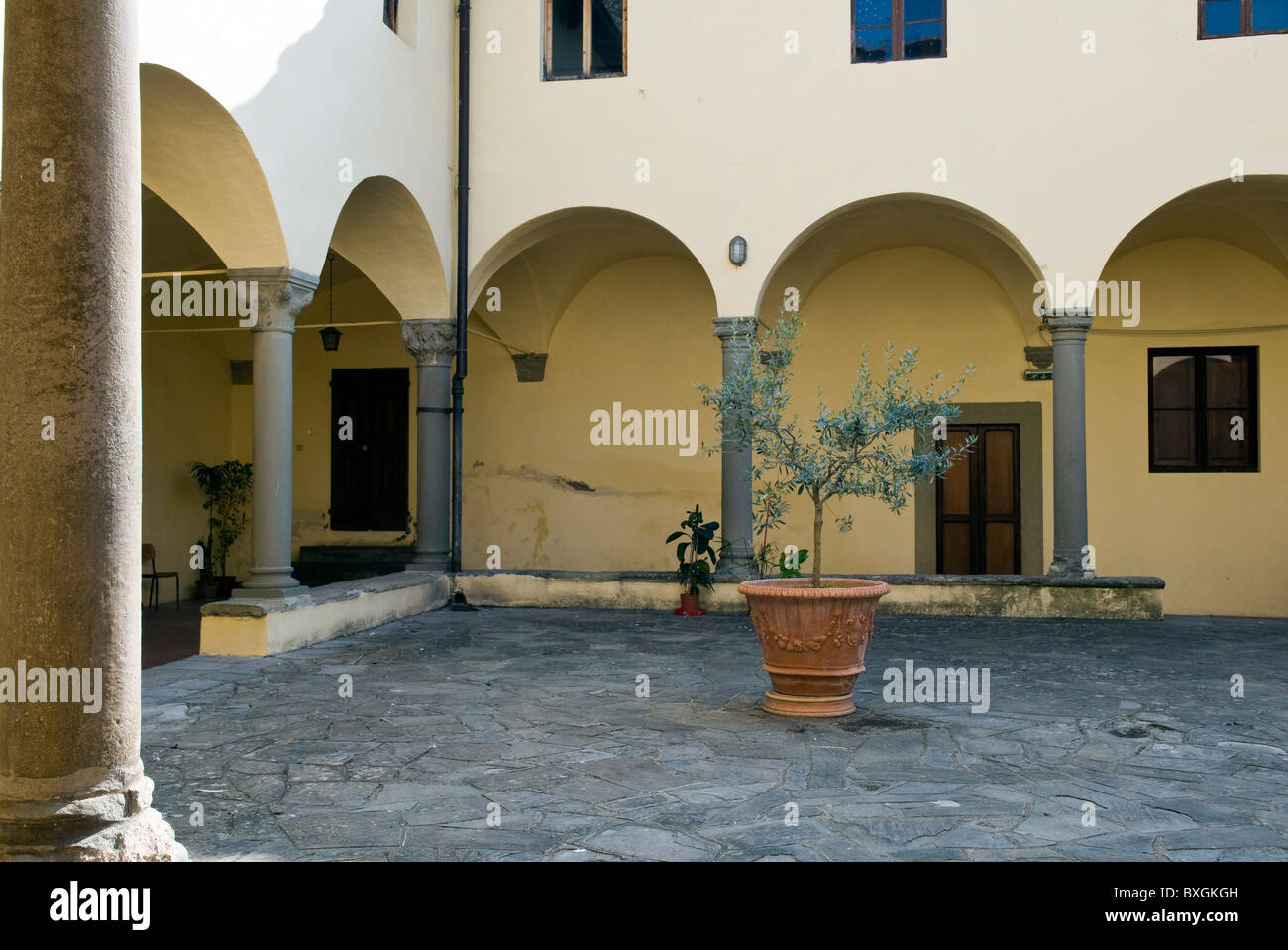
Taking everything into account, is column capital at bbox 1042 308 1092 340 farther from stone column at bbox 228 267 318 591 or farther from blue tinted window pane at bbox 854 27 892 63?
stone column at bbox 228 267 318 591

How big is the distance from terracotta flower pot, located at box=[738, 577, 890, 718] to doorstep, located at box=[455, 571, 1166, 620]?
11.0ft

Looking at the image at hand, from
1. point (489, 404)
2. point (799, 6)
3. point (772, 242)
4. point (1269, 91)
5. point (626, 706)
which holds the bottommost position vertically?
point (626, 706)

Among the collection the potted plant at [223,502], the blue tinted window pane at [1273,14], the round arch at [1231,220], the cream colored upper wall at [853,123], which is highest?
the blue tinted window pane at [1273,14]

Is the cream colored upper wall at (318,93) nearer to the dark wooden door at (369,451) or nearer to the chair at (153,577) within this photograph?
the dark wooden door at (369,451)

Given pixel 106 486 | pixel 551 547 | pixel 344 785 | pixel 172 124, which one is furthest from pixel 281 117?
pixel 551 547

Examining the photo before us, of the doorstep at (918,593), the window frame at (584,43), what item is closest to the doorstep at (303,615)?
the doorstep at (918,593)

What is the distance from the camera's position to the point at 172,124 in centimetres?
695

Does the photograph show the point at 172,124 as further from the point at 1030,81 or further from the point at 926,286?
the point at 926,286

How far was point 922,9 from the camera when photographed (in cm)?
956

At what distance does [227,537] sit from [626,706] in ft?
26.9

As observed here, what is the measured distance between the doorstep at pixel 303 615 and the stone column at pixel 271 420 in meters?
0.22

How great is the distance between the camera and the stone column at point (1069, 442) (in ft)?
30.6

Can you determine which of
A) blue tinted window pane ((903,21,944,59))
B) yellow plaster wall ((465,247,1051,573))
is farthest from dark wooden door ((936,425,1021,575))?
blue tinted window pane ((903,21,944,59))

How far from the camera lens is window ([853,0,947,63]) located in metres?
9.55
